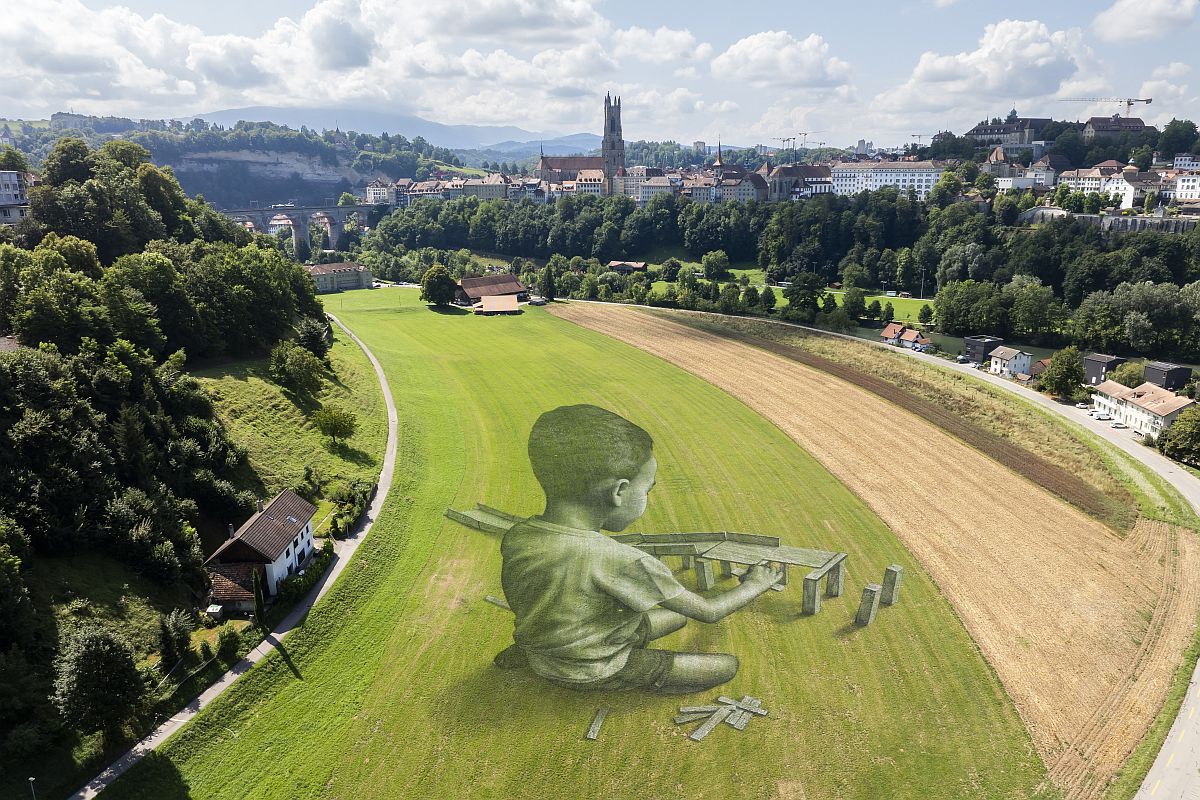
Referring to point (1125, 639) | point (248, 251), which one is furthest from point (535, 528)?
point (248, 251)

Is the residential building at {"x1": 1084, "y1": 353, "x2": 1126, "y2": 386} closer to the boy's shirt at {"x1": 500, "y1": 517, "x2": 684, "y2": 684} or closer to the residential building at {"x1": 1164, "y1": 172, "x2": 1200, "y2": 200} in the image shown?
the boy's shirt at {"x1": 500, "y1": 517, "x2": 684, "y2": 684}

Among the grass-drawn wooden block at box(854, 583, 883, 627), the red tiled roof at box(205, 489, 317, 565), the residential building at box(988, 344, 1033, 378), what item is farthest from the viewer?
the residential building at box(988, 344, 1033, 378)

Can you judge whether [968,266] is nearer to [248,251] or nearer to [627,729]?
[248,251]

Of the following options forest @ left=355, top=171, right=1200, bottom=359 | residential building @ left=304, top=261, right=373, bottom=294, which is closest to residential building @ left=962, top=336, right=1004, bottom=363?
forest @ left=355, top=171, right=1200, bottom=359

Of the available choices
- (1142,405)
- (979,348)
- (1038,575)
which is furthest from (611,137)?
(1038,575)

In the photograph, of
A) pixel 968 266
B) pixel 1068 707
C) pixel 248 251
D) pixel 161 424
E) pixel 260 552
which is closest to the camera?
pixel 1068 707

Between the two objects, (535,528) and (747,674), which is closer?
(747,674)

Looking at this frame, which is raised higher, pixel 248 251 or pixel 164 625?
pixel 248 251
